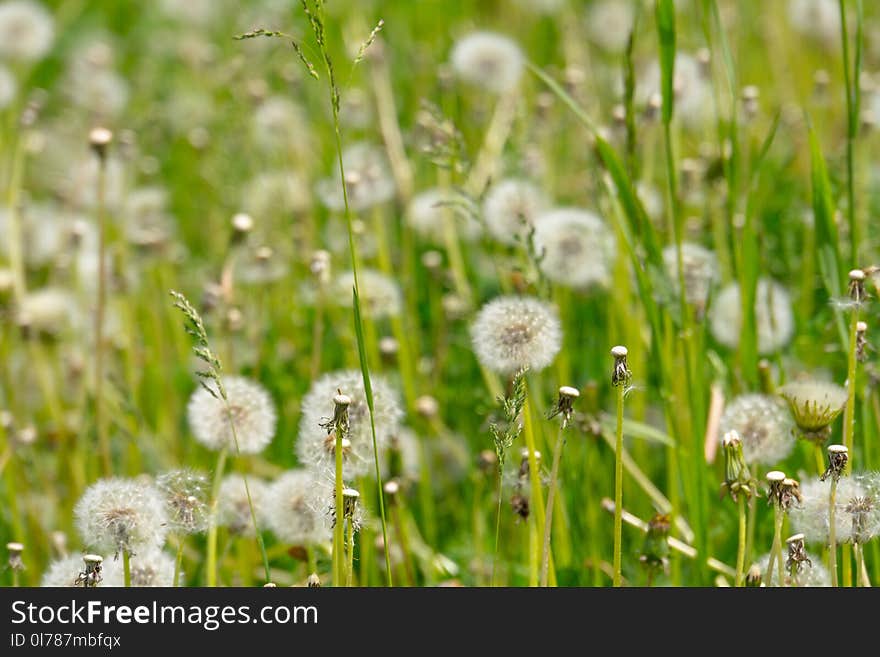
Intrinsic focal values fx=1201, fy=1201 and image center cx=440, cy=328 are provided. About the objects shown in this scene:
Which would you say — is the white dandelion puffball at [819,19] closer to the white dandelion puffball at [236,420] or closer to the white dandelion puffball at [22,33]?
the white dandelion puffball at [22,33]

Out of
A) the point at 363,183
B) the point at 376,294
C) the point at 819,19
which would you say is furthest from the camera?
the point at 819,19

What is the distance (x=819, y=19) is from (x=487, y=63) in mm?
1052

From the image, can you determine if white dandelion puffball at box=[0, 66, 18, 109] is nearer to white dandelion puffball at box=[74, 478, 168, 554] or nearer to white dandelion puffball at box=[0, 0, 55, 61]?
white dandelion puffball at box=[0, 0, 55, 61]

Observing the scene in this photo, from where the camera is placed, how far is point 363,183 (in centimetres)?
243

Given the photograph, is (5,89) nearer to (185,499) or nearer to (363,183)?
(363,183)

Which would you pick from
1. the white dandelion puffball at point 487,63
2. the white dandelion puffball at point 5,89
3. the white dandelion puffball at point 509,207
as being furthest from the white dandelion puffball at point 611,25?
the white dandelion puffball at point 5,89

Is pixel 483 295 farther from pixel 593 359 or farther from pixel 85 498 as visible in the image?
pixel 85 498

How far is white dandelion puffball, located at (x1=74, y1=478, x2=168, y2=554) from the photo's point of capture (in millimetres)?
1379

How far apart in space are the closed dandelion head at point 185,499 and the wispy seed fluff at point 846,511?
0.69 m

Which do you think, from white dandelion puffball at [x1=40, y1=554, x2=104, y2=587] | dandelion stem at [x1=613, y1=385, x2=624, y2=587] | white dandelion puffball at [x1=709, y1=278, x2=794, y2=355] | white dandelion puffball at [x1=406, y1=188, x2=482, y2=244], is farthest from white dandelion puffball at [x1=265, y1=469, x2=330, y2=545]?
white dandelion puffball at [x1=406, y1=188, x2=482, y2=244]

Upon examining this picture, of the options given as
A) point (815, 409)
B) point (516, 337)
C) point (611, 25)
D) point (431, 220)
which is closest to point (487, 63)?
point (431, 220)

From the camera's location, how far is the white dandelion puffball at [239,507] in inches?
64.7

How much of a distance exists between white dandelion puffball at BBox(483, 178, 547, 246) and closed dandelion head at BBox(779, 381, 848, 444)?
2.64 ft

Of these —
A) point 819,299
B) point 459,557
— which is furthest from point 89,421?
point 819,299
